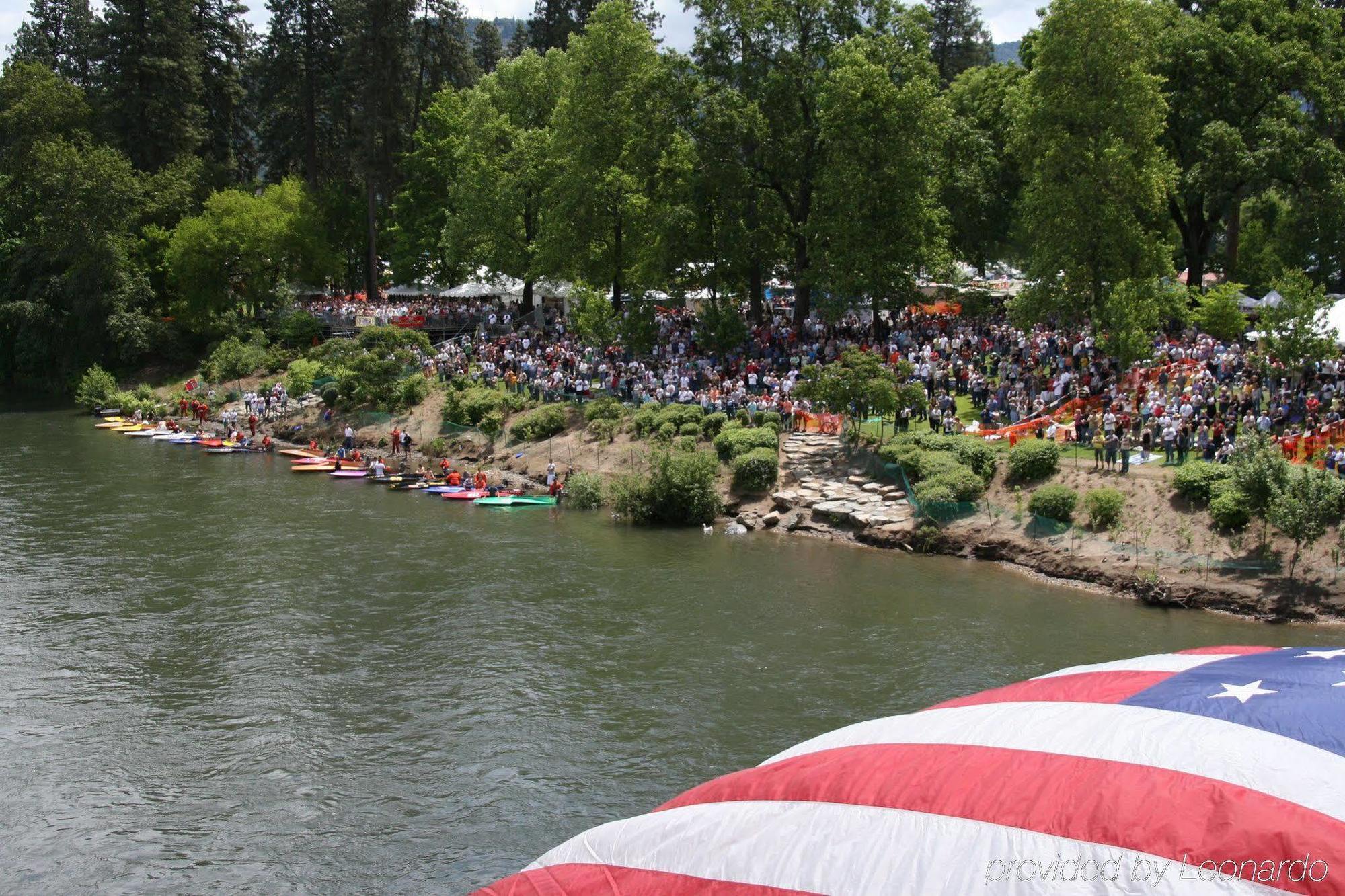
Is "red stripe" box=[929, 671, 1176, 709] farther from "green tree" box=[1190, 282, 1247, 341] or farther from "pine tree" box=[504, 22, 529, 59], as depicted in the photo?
"pine tree" box=[504, 22, 529, 59]

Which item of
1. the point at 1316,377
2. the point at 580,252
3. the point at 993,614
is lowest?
the point at 993,614

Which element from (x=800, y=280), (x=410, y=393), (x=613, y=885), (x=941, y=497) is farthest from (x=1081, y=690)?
(x=410, y=393)

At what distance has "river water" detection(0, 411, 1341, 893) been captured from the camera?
17406 mm

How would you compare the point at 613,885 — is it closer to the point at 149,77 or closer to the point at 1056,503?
the point at 1056,503

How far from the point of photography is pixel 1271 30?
46.1m

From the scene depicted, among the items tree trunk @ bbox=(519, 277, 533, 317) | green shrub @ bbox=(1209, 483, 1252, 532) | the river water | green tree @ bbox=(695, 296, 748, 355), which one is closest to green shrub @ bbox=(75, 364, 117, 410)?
tree trunk @ bbox=(519, 277, 533, 317)

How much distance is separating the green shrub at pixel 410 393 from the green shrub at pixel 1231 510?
110ft

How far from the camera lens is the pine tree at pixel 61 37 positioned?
8512cm

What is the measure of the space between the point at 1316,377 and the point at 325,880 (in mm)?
29542

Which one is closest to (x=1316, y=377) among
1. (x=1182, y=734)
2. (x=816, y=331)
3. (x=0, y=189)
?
(x=816, y=331)

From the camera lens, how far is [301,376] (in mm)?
56875

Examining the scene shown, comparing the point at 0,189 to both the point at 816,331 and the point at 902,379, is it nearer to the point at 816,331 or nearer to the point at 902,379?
the point at 816,331

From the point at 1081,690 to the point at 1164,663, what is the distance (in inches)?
38.0

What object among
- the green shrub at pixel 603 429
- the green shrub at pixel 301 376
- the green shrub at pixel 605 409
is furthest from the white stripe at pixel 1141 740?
the green shrub at pixel 301 376
